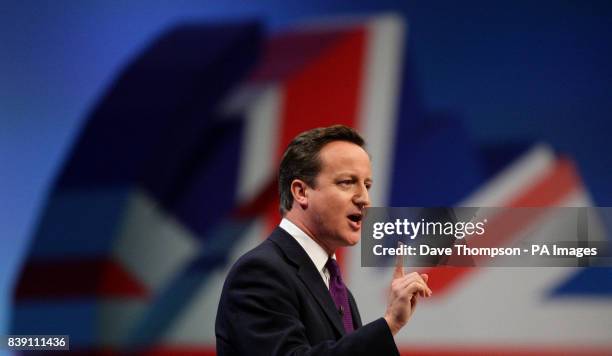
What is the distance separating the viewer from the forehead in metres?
1.82

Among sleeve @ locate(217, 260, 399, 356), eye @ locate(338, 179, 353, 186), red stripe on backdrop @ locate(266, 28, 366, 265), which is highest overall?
red stripe on backdrop @ locate(266, 28, 366, 265)

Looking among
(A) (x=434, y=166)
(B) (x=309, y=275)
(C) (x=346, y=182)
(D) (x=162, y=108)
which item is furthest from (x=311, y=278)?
(D) (x=162, y=108)

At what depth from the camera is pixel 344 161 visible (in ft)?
5.96

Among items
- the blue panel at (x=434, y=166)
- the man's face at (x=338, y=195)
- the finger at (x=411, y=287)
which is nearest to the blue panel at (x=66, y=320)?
the blue panel at (x=434, y=166)

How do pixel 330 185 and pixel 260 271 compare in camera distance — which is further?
pixel 330 185

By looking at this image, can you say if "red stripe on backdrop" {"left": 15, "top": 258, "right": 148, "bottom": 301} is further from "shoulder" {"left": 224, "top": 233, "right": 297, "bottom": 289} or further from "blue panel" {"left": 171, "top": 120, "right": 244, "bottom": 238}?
"shoulder" {"left": 224, "top": 233, "right": 297, "bottom": 289}

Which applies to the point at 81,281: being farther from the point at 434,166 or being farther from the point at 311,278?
the point at 311,278

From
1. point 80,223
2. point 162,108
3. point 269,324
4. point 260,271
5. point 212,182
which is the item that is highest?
point 162,108

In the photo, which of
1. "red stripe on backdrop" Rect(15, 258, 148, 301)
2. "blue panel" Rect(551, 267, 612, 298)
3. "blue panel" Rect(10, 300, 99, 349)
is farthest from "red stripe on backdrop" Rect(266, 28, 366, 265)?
"blue panel" Rect(551, 267, 612, 298)

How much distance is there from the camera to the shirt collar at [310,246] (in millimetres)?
1816

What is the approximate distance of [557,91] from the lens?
10.7 feet

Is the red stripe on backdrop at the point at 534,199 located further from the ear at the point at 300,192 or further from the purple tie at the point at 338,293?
the ear at the point at 300,192

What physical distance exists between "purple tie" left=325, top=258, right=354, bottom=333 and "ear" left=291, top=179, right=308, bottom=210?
15 cm

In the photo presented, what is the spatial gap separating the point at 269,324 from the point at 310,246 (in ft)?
0.85
